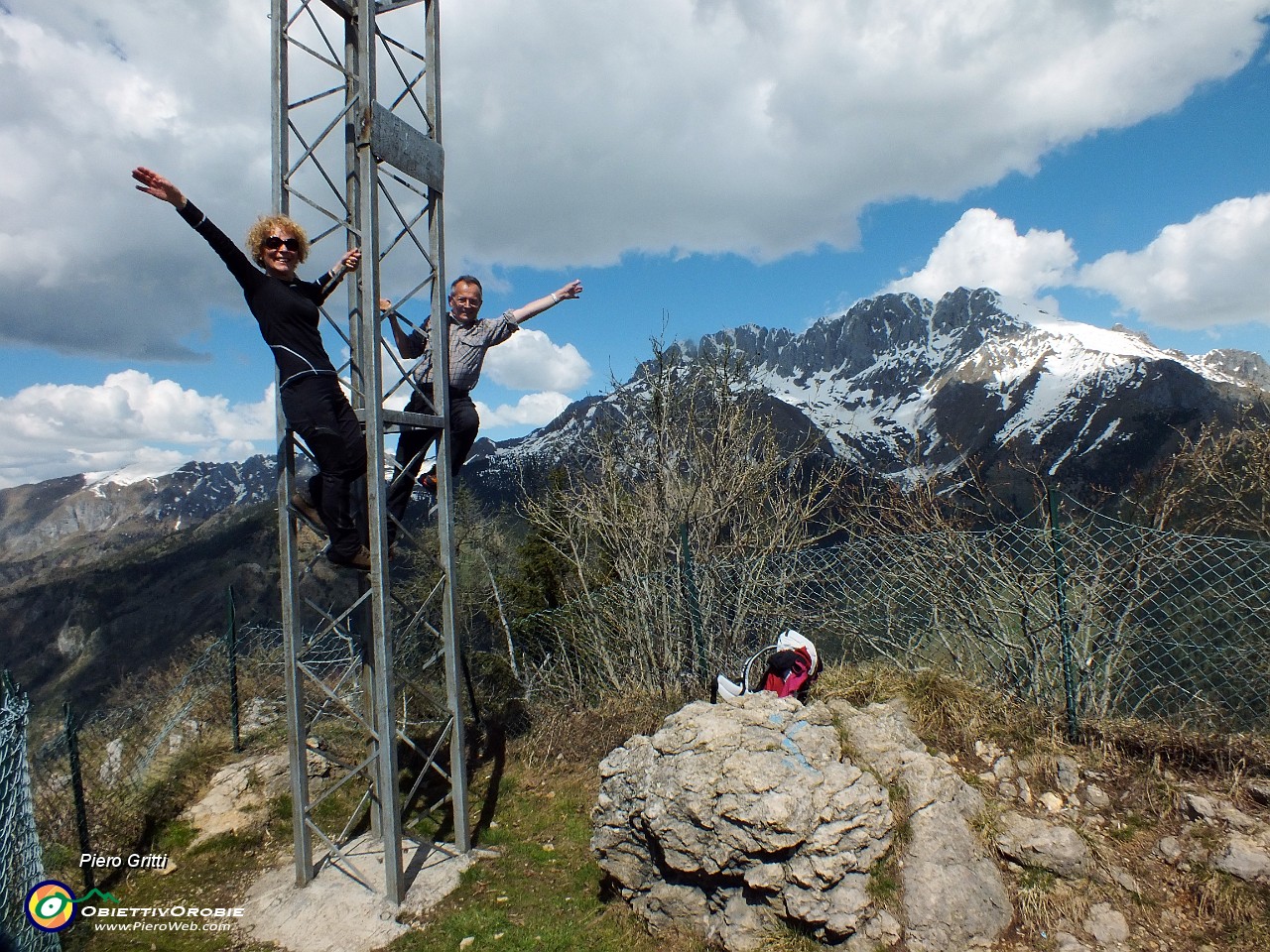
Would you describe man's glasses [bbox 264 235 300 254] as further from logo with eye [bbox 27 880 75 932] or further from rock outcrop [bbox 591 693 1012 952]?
logo with eye [bbox 27 880 75 932]

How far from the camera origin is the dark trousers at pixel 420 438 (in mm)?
5168

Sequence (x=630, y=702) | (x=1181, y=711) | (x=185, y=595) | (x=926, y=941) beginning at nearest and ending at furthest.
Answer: (x=926, y=941) → (x=1181, y=711) → (x=630, y=702) → (x=185, y=595)

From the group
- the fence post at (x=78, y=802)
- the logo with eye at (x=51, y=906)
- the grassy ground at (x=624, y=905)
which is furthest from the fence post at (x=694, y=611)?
the fence post at (x=78, y=802)

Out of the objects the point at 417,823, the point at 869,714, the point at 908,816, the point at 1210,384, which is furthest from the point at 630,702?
the point at 1210,384

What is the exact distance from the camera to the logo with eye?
4258mm

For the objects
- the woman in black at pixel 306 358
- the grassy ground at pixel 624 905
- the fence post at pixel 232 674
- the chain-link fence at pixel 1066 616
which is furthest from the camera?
the fence post at pixel 232 674

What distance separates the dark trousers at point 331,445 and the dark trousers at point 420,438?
1.65 feet

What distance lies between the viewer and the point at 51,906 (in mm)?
4422

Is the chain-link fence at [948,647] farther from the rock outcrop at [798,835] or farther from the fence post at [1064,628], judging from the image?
the rock outcrop at [798,835]

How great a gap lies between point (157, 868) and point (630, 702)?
12.6ft

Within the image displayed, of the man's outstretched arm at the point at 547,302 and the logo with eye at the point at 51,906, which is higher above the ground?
the man's outstretched arm at the point at 547,302

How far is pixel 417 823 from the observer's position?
5.70 m

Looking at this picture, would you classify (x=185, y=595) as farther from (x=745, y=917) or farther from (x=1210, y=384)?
(x=1210, y=384)

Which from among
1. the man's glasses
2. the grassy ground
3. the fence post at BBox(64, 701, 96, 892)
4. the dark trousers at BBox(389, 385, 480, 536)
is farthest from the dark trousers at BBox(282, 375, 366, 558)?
the fence post at BBox(64, 701, 96, 892)
